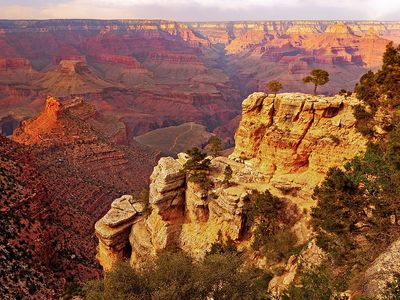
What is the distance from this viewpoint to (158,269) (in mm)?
20953

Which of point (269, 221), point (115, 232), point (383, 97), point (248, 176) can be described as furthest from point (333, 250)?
point (115, 232)

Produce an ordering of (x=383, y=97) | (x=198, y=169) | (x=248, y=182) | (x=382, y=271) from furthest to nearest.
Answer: (x=198, y=169) → (x=248, y=182) → (x=383, y=97) → (x=382, y=271)

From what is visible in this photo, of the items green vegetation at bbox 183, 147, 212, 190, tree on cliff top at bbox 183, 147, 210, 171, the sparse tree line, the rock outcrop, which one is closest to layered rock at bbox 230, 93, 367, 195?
the sparse tree line

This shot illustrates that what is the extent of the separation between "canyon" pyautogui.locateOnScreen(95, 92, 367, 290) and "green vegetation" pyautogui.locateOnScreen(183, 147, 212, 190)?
0.45 m

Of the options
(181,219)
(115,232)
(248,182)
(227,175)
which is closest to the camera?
(227,175)

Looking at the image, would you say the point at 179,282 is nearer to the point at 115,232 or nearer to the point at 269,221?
the point at 269,221

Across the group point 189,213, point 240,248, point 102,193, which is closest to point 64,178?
point 102,193

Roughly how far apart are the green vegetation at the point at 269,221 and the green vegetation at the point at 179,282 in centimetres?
766

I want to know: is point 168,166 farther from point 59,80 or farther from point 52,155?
point 59,80

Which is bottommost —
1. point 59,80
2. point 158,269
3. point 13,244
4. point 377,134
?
point 59,80

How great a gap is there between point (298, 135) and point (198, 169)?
9.37 m

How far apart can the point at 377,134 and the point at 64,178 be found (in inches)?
Result: 1878

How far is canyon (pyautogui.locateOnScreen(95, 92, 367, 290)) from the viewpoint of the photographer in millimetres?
32281

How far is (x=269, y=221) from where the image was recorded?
103 ft
